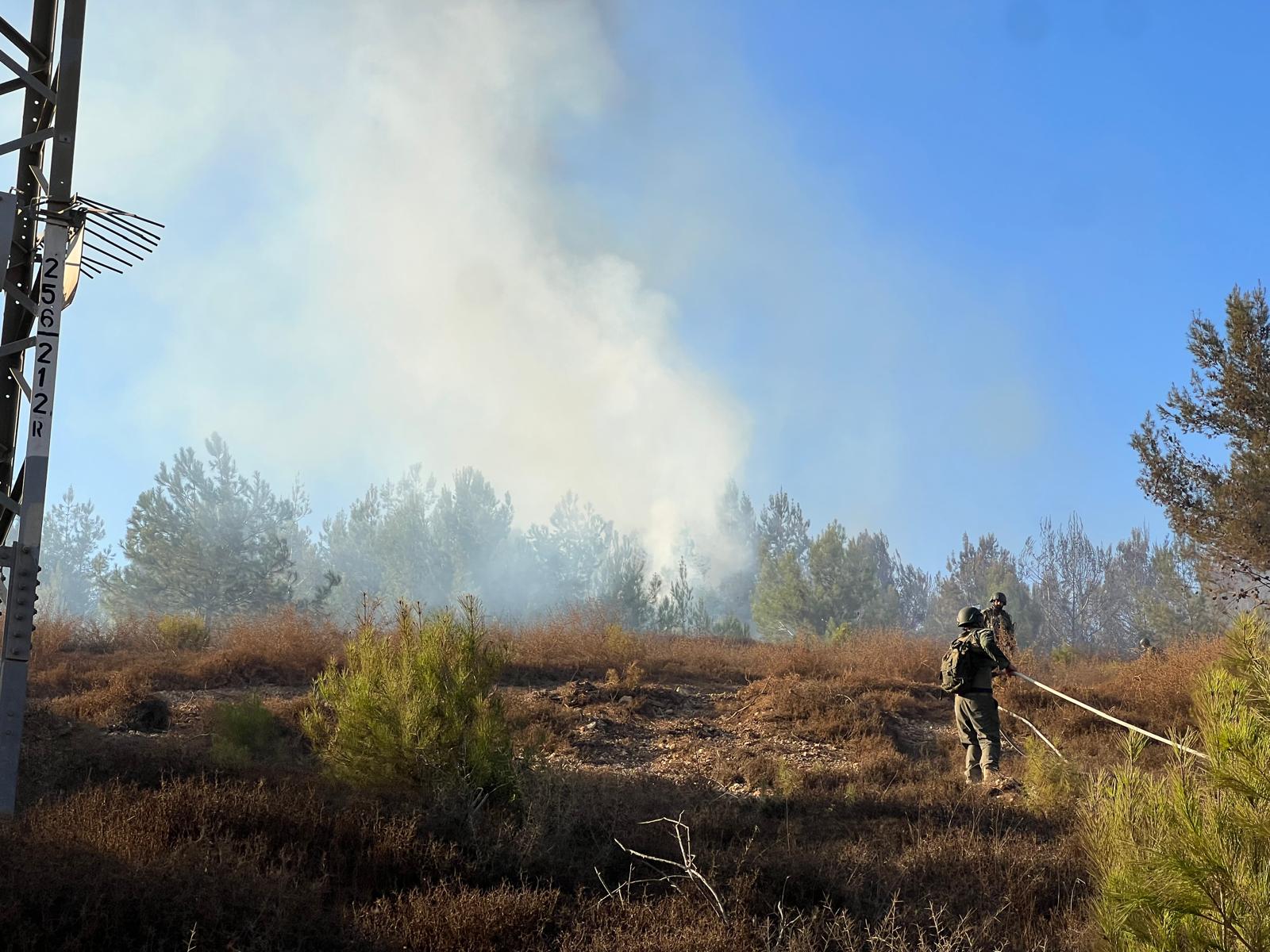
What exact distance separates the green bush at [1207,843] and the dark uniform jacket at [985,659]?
6523 mm

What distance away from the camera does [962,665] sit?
9.42 meters

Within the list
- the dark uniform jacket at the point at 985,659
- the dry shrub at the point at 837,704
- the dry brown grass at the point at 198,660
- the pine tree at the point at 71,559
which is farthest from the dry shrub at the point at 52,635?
the pine tree at the point at 71,559

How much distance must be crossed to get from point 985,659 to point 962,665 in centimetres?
25

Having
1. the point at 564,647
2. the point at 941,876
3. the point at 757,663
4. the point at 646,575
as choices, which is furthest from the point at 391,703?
the point at 646,575

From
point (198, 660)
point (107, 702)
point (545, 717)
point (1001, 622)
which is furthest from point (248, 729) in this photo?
point (1001, 622)

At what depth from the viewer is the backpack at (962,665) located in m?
9.41

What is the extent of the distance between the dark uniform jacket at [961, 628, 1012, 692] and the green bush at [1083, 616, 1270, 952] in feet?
21.4

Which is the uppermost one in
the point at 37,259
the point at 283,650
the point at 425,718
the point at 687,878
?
the point at 37,259

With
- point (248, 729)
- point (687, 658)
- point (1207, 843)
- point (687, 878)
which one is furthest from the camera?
point (687, 658)

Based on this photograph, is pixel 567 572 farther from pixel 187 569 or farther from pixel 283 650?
pixel 283 650

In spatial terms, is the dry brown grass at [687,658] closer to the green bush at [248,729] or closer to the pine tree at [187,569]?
the green bush at [248,729]

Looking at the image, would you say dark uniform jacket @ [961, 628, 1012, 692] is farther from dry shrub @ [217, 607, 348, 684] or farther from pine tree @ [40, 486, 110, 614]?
pine tree @ [40, 486, 110, 614]

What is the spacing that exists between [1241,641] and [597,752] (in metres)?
8.66

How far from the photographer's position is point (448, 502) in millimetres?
63469
